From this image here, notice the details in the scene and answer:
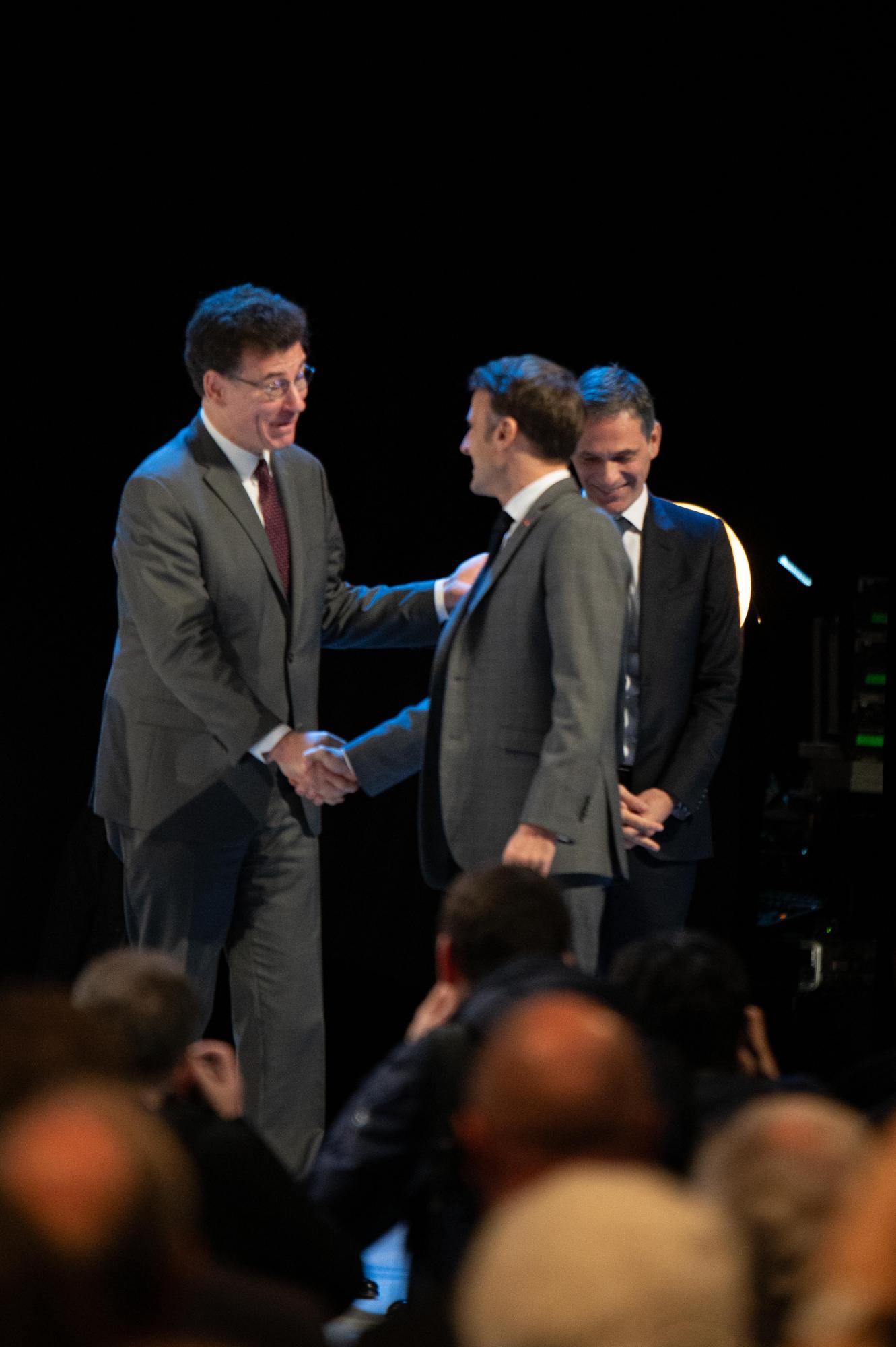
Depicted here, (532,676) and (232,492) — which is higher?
(232,492)

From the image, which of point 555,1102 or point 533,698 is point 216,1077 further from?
point 533,698

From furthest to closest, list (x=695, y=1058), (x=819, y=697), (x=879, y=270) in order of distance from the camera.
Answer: (x=819, y=697)
(x=879, y=270)
(x=695, y=1058)

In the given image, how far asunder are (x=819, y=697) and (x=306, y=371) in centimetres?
209

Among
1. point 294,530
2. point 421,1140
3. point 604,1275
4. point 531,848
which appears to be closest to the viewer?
point 604,1275

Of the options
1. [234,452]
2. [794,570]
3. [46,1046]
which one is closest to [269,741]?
[234,452]

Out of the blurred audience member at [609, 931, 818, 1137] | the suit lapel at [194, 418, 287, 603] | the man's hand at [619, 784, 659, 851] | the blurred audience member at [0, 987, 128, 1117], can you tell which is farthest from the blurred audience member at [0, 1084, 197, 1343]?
the suit lapel at [194, 418, 287, 603]

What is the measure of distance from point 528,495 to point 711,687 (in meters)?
0.70

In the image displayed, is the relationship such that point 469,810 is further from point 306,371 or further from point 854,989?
point 854,989

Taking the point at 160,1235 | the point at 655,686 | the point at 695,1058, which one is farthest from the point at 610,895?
the point at 160,1235

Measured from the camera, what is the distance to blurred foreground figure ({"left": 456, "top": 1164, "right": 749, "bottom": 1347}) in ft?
4.47

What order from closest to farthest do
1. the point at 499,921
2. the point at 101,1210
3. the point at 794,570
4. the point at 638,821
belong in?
1. the point at 101,1210
2. the point at 499,921
3. the point at 638,821
4. the point at 794,570

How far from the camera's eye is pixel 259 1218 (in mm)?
2195

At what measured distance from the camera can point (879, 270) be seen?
5.11 metres

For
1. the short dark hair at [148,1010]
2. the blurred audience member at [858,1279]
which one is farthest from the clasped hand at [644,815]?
the blurred audience member at [858,1279]
